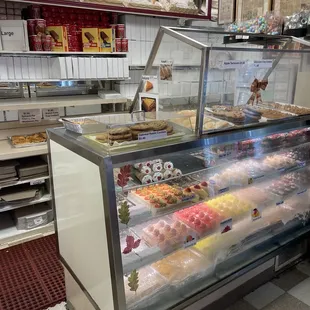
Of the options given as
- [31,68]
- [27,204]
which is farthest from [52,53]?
[27,204]

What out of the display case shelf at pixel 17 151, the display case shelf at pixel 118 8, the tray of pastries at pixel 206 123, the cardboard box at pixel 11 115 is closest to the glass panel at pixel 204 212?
the tray of pastries at pixel 206 123

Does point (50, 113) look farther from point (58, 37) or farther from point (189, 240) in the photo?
point (189, 240)

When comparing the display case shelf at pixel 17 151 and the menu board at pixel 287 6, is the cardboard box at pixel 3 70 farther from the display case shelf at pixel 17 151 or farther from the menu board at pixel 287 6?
the menu board at pixel 287 6

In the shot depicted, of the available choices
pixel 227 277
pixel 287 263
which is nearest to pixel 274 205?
pixel 287 263

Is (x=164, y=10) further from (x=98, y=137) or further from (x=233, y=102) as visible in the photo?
(x=98, y=137)

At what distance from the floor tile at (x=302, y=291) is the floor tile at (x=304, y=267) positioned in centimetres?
11

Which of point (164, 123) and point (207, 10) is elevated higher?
point (207, 10)

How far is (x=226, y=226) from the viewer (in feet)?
6.61

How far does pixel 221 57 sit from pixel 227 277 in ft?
4.22

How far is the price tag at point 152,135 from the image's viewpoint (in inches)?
58.5

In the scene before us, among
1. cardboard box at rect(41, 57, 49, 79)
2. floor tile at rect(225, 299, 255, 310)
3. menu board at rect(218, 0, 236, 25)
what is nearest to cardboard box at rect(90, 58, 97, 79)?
cardboard box at rect(41, 57, 49, 79)

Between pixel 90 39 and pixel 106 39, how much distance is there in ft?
0.58

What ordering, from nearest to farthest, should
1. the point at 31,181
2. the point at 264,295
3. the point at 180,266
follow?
the point at 180,266, the point at 264,295, the point at 31,181

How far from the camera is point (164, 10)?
3.65 meters
